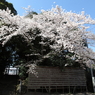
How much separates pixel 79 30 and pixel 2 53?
568 cm

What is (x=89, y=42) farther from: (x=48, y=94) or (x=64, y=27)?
(x=48, y=94)

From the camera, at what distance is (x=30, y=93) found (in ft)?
17.4

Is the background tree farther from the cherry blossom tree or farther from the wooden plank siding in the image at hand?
the wooden plank siding

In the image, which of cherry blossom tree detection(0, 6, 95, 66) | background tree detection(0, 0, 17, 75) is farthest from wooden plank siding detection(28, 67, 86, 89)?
background tree detection(0, 0, 17, 75)

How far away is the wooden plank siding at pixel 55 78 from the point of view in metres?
5.60

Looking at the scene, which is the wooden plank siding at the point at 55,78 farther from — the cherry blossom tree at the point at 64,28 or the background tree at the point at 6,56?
the background tree at the point at 6,56

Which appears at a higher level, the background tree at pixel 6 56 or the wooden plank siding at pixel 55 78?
the background tree at pixel 6 56

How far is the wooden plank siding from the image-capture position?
5602 millimetres

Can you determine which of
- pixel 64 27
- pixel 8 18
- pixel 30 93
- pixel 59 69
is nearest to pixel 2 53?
pixel 8 18

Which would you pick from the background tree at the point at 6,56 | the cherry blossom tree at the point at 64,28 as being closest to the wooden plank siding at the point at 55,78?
the cherry blossom tree at the point at 64,28

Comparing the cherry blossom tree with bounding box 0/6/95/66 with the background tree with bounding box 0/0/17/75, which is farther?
the background tree with bounding box 0/0/17/75

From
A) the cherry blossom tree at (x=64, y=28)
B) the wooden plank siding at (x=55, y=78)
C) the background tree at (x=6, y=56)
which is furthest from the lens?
the background tree at (x=6, y=56)

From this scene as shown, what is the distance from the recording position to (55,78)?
593 centimetres

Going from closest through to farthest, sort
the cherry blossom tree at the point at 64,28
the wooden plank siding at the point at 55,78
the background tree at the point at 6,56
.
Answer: the cherry blossom tree at the point at 64,28
the wooden plank siding at the point at 55,78
the background tree at the point at 6,56
